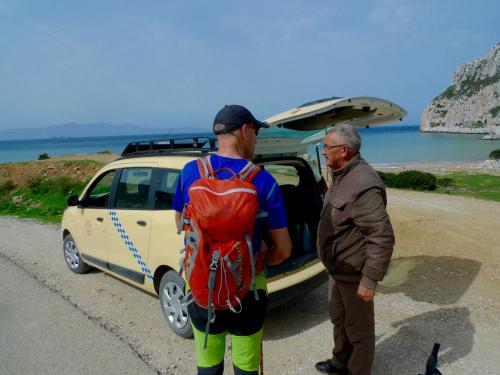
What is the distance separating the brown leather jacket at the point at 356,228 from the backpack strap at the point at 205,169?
103 cm

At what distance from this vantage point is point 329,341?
12.4 ft

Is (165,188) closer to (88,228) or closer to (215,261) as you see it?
(88,228)

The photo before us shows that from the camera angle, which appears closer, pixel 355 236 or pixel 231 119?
pixel 231 119

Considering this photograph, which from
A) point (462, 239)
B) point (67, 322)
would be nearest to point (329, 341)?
point (67, 322)

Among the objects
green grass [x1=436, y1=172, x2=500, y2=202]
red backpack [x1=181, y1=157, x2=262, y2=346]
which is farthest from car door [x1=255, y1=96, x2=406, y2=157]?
green grass [x1=436, y1=172, x2=500, y2=202]

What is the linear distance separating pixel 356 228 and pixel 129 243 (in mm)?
2775

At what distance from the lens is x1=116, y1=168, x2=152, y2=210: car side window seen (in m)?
4.45

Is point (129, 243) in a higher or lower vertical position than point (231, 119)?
lower

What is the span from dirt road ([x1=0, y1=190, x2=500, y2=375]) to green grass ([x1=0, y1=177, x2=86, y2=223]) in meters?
5.64

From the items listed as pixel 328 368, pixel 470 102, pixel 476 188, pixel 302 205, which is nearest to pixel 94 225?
pixel 302 205

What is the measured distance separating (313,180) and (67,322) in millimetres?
3085

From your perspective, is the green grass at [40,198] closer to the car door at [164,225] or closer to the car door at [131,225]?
the car door at [131,225]

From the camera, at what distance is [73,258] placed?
19.6ft

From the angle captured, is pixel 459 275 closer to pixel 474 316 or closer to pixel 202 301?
pixel 474 316
